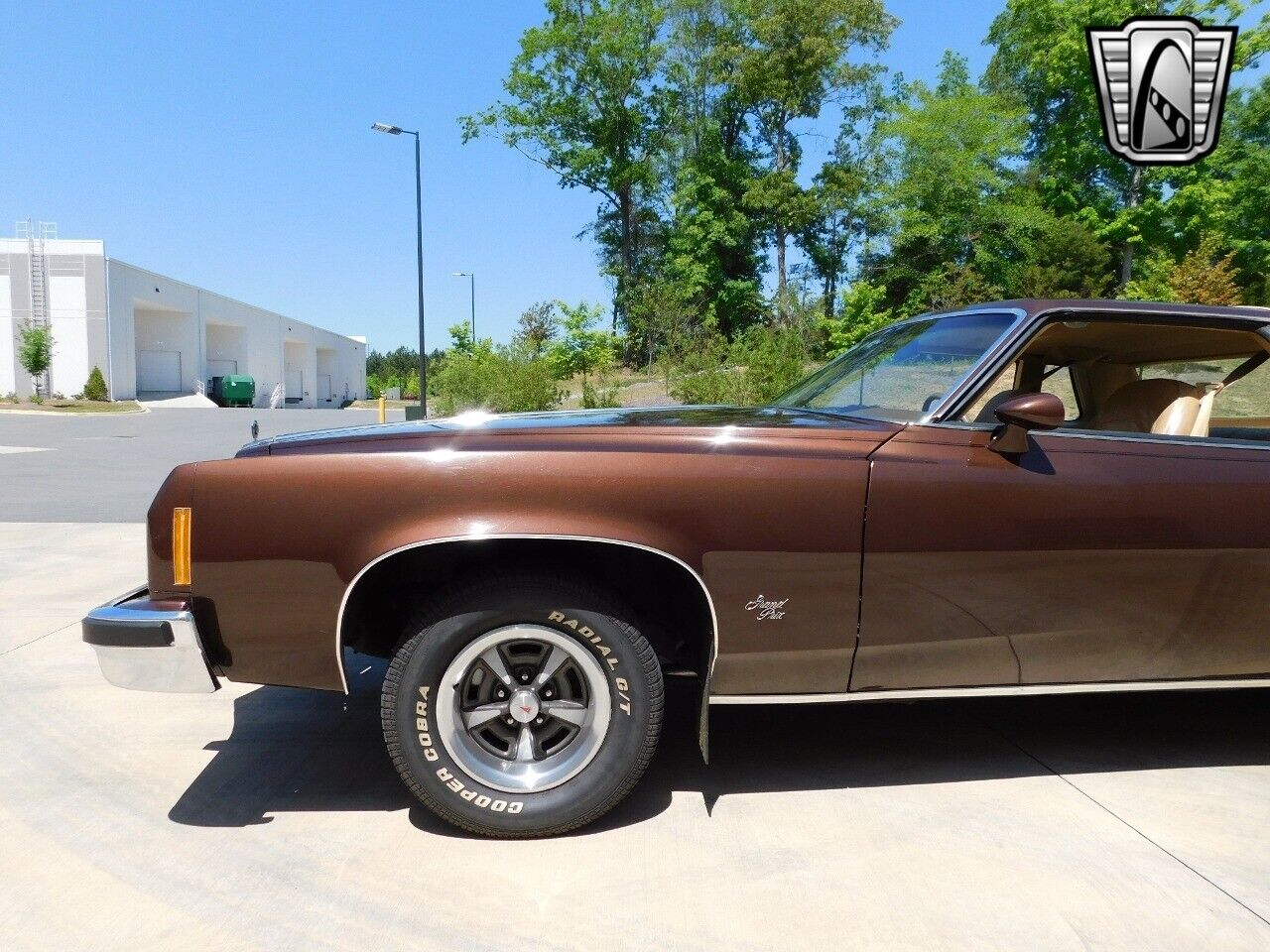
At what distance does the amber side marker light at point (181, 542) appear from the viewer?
9.07 ft

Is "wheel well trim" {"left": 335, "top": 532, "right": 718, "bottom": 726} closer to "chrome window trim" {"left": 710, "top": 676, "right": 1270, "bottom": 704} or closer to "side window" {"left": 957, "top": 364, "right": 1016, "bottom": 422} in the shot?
"chrome window trim" {"left": 710, "top": 676, "right": 1270, "bottom": 704}

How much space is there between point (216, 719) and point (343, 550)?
1689mm

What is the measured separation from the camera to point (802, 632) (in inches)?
111

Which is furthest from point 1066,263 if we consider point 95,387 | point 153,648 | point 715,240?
point 95,387

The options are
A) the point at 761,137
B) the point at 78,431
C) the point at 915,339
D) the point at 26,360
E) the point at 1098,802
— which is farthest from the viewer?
the point at 761,137

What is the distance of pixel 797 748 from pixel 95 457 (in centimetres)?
1715

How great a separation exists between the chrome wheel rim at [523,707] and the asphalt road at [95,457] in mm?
6035

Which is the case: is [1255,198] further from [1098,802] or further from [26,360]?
[26,360]

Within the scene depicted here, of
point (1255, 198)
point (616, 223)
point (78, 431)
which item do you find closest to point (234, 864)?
point (78, 431)

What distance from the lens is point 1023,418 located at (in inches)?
113

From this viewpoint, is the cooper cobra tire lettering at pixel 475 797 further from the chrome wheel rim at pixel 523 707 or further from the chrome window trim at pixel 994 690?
the chrome window trim at pixel 994 690

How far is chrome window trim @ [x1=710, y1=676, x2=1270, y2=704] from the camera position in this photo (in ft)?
9.46

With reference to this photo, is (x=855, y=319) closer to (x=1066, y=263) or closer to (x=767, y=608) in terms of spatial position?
(x=1066, y=263)

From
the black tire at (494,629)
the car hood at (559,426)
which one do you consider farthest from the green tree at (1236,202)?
the black tire at (494,629)
